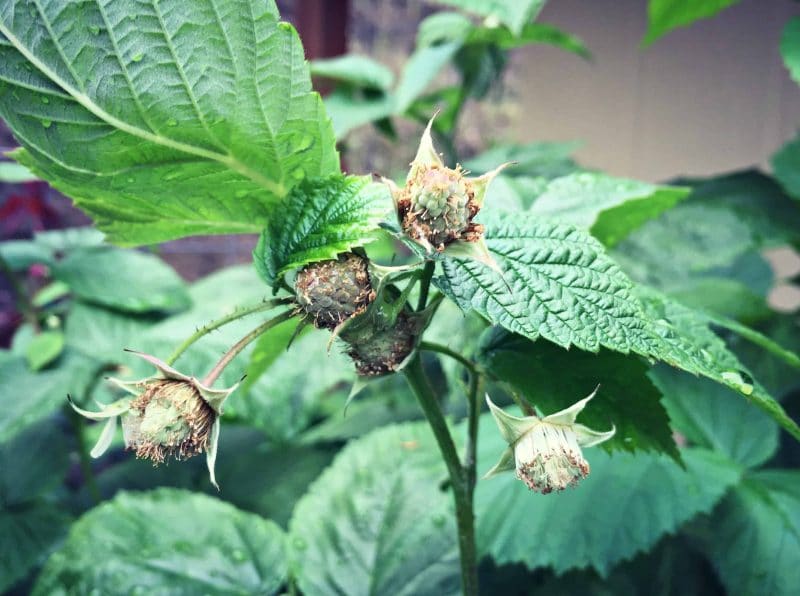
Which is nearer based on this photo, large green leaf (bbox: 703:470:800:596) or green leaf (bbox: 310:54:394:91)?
large green leaf (bbox: 703:470:800:596)

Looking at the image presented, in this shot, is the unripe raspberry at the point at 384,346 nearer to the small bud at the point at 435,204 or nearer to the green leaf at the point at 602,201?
the small bud at the point at 435,204

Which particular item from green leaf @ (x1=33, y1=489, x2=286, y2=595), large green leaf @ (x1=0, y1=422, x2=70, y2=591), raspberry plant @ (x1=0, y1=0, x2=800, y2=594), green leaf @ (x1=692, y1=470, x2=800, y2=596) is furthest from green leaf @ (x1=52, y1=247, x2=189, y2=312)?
green leaf @ (x1=692, y1=470, x2=800, y2=596)

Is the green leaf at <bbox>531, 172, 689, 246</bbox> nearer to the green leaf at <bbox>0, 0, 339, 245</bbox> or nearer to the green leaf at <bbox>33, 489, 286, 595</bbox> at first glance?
the green leaf at <bbox>0, 0, 339, 245</bbox>

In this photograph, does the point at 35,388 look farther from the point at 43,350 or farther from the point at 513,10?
the point at 513,10

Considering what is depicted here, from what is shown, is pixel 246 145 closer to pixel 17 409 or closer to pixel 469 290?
pixel 469 290

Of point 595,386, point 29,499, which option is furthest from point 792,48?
point 29,499

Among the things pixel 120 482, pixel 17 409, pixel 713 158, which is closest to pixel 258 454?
pixel 120 482
